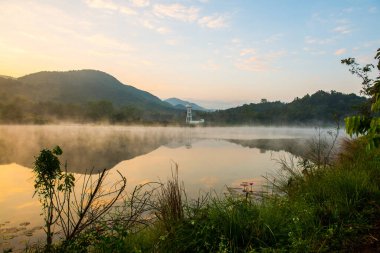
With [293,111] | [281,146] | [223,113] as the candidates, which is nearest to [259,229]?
[281,146]

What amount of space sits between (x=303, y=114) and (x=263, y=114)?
16.5m

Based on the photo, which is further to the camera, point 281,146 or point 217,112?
point 217,112

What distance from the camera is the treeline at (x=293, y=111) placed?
9391 cm

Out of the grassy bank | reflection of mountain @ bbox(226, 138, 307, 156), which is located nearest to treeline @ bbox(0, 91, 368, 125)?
reflection of mountain @ bbox(226, 138, 307, 156)

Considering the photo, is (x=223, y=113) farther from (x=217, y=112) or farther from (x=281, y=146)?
(x=281, y=146)

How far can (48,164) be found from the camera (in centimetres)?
498

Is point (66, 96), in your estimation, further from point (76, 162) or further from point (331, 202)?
point (331, 202)

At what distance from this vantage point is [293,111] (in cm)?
10994

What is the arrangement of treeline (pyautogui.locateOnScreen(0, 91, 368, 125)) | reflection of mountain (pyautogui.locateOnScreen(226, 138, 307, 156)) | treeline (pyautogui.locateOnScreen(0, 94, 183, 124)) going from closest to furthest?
reflection of mountain (pyautogui.locateOnScreen(226, 138, 307, 156)), treeline (pyautogui.locateOnScreen(0, 91, 368, 125)), treeline (pyautogui.locateOnScreen(0, 94, 183, 124))

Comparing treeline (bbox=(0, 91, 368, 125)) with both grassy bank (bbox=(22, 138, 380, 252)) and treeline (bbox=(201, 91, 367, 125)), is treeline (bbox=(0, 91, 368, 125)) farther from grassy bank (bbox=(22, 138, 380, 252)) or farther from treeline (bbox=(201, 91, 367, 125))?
grassy bank (bbox=(22, 138, 380, 252))

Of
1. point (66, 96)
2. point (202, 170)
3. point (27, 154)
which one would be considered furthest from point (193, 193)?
point (66, 96)

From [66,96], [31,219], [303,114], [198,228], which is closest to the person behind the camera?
[198,228]

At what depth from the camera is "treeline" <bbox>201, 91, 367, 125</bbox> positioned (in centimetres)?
9391

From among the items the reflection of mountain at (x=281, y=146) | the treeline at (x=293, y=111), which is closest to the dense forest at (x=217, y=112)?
the treeline at (x=293, y=111)
